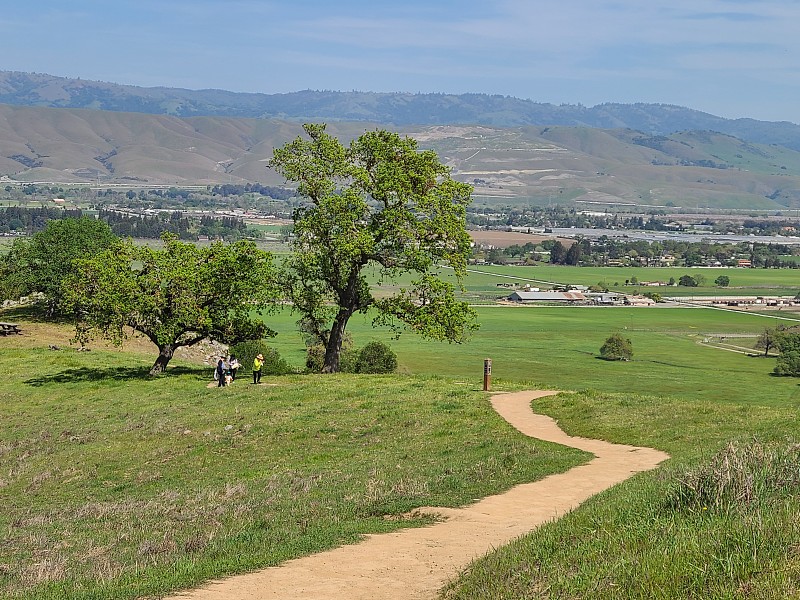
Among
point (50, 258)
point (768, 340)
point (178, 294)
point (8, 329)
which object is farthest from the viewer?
point (768, 340)

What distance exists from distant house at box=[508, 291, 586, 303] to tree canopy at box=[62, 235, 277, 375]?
10556 centimetres

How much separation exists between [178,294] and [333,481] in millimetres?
23576

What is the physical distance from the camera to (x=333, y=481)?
21375 millimetres

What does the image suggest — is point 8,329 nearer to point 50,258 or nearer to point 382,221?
point 50,258

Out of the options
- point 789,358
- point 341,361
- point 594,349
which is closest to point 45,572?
point 341,361

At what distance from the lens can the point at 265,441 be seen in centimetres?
2798

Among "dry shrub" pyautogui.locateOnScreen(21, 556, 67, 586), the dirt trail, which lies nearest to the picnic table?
the dirt trail

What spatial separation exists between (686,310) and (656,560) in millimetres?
131872

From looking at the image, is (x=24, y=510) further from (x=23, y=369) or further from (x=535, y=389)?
(x=23, y=369)

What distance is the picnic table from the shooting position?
69375mm

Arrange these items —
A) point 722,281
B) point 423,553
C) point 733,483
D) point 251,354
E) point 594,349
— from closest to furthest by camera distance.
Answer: point 733,483
point 423,553
point 251,354
point 594,349
point 722,281

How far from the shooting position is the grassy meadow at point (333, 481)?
440 inches

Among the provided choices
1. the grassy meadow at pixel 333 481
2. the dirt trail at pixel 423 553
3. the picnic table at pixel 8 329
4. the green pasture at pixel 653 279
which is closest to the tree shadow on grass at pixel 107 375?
the grassy meadow at pixel 333 481

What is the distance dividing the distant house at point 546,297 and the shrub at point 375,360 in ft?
280
